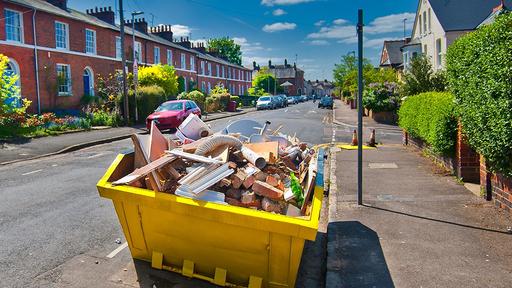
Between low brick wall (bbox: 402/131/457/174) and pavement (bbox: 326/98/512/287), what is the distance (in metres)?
0.29

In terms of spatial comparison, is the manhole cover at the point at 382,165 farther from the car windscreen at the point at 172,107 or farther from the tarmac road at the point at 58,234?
the car windscreen at the point at 172,107

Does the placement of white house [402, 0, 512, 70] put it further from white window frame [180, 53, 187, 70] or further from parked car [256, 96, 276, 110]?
white window frame [180, 53, 187, 70]

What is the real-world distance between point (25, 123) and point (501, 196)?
727 inches

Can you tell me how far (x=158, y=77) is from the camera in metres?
30.7

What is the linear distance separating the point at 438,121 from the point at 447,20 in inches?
1159

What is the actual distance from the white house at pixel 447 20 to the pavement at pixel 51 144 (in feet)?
78.0

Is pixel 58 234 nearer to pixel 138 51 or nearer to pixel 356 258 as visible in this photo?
pixel 356 258

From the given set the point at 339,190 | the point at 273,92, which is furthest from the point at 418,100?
the point at 273,92

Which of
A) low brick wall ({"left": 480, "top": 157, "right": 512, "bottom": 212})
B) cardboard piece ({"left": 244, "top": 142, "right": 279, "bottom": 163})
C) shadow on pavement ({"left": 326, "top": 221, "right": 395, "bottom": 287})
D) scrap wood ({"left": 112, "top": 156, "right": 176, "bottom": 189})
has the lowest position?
shadow on pavement ({"left": 326, "top": 221, "right": 395, "bottom": 287})

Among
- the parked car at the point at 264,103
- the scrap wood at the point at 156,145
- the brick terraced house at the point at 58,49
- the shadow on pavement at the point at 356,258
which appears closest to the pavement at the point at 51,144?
the brick terraced house at the point at 58,49

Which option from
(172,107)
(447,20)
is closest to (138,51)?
(172,107)

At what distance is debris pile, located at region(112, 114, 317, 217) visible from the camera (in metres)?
4.01

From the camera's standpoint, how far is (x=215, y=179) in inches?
158

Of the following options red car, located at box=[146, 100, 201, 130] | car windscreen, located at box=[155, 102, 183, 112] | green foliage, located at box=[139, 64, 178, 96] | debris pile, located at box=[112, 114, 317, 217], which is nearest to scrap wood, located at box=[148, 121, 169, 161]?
debris pile, located at box=[112, 114, 317, 217]
